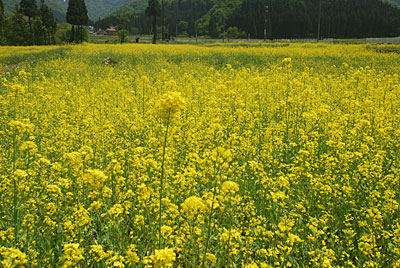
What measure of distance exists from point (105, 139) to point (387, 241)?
Result: 186 inches

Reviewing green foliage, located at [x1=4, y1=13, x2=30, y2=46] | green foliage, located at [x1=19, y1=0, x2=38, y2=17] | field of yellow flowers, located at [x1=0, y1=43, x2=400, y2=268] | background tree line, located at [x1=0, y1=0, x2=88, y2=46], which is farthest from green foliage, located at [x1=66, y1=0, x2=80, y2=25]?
field of yellow flowers, located at [x1=0, y1=43, x2=400, y2=268]

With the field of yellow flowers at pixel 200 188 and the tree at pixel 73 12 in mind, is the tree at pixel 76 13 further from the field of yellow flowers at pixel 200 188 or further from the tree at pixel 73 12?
the field of yellow flowers at pixel 200 188

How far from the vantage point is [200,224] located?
10.5ft

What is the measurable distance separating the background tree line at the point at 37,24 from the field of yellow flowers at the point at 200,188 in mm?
49829

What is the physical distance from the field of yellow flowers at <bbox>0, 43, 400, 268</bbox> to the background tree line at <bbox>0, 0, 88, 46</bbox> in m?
49.8

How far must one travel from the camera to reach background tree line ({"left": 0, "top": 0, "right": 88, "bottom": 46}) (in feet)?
163

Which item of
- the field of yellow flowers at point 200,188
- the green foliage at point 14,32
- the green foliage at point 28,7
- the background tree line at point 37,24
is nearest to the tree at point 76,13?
the background tree line at point 37,24

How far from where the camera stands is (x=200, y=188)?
425 cm

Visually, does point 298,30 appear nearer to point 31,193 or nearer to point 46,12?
point 46,12

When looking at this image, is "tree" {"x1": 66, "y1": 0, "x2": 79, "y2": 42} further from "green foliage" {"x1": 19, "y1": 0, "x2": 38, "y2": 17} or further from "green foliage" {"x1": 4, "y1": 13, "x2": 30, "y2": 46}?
"green foliage" {"x1": 4, "y1": 13, "x2": 30, "y2": 46}

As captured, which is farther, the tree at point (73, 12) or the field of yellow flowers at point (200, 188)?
the tree at point (73, 12)

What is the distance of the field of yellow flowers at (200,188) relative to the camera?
2.60 meters

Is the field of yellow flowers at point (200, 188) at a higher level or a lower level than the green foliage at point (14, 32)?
lower

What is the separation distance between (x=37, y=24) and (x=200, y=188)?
79135 millimetres
